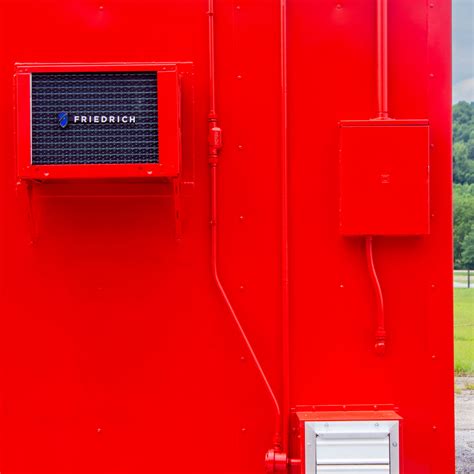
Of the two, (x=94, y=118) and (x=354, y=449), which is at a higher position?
(x=94, y=118)

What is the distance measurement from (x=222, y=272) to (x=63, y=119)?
871 mm

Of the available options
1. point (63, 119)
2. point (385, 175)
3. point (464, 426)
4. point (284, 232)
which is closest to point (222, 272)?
point (284, 232)

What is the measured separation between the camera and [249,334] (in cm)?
279

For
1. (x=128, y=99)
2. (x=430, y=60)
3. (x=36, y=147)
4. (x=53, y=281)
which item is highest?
(x=430, y=60)

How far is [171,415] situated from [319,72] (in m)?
1.53

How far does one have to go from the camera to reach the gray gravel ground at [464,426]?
6547mm

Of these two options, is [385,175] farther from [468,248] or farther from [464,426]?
[468,248]

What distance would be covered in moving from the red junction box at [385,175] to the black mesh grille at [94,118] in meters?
0.79

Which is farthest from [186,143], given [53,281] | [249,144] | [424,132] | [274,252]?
[424,132]

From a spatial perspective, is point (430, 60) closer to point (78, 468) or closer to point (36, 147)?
point (36, 147)

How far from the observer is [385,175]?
107 inches

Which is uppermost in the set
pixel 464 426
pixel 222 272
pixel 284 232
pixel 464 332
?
pixel 284 232

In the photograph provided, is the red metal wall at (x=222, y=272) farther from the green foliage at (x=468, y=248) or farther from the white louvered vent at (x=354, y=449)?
the green foliage at (x=468, y=248)

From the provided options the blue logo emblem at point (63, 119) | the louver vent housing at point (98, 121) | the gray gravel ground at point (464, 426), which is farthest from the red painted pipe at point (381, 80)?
the gray gravel ground at point (464, 426)
